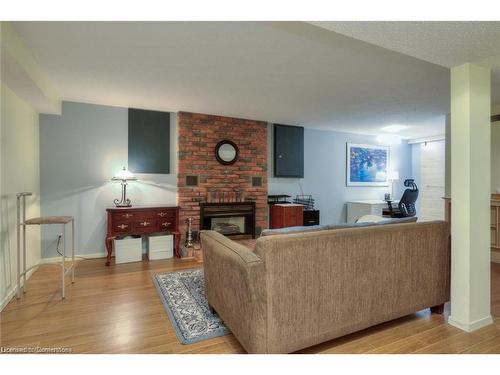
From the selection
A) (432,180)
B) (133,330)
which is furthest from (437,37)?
(432,180)

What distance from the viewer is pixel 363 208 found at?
5.74m

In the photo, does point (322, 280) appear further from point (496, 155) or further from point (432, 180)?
point (432, 180)

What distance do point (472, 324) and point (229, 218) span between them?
11.4 feet

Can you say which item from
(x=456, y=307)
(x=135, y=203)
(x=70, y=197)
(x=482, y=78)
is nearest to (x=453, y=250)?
(x=456, y=307)

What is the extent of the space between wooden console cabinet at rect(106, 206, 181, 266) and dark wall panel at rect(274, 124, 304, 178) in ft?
7.44

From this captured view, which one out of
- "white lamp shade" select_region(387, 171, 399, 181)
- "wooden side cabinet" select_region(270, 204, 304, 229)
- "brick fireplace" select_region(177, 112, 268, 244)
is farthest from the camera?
"white lamp shade" select_region(387, 171, 399, 181)

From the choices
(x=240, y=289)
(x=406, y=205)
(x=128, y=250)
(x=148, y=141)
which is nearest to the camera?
(x=240, y=289)

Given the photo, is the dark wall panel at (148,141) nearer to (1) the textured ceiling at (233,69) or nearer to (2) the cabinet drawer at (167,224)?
(1) the textured ceiling at (233,69)

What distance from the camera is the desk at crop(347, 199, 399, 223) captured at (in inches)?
222

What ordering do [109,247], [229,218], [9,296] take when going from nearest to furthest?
[9,296] → [109,247] → [229,218]

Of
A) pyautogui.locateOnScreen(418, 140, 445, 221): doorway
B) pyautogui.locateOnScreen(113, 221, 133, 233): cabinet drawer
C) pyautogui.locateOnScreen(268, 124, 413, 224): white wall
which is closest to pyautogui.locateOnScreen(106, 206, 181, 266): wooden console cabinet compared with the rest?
pyautogui.locateOnScreen(113, 221, 133, 233): cabinet drawer

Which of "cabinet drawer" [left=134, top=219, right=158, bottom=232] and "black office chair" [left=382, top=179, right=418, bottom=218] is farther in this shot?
"black office chair" [left=382, top=179, right=418, bottom=218]

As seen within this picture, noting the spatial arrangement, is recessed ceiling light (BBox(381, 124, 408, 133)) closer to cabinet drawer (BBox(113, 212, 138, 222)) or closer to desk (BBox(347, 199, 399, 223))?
desk (BBox(347, 199, 399, 223))
